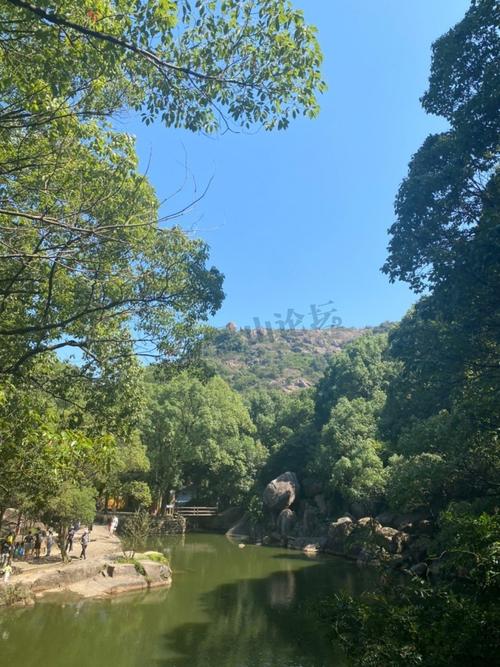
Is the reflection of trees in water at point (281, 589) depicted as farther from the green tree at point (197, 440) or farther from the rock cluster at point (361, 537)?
the green tree at point (197, 440)

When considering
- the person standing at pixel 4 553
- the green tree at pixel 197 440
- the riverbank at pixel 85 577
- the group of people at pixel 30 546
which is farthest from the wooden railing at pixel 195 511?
Result: the person standing at pixel 4 553

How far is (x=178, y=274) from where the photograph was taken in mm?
6117

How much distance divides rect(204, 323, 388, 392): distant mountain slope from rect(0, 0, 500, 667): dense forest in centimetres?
6200

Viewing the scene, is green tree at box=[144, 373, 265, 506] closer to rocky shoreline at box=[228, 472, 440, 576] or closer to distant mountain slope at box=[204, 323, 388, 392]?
rocky shoreline at box=[228, 472, 440, 576]

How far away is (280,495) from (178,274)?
23.1 metres

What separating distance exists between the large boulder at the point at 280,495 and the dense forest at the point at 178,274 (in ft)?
39.7

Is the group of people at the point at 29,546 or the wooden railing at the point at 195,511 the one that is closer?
the group of people at the point at 29,546

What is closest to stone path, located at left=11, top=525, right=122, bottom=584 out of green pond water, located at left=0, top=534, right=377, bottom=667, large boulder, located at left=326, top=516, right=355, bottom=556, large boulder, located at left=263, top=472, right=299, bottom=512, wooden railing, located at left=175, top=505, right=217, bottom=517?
green pond water, located at left=0, top=534, right=377, bottom=667

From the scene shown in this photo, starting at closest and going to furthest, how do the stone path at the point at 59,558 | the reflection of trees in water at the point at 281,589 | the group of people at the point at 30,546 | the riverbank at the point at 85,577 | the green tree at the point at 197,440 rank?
the riverbank at the point at 85,577
the stone path at the point at 59,558
the group of people at the point at 30,546
the reflection of trees in water at the point at 281,589
the green tree at the point at 197,440

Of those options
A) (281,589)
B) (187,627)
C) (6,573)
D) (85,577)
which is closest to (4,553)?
(6,573)

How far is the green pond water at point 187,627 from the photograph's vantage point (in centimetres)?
896

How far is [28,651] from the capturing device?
353 inches

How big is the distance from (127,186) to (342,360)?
1084 inches

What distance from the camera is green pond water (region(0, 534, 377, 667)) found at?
353 inches
